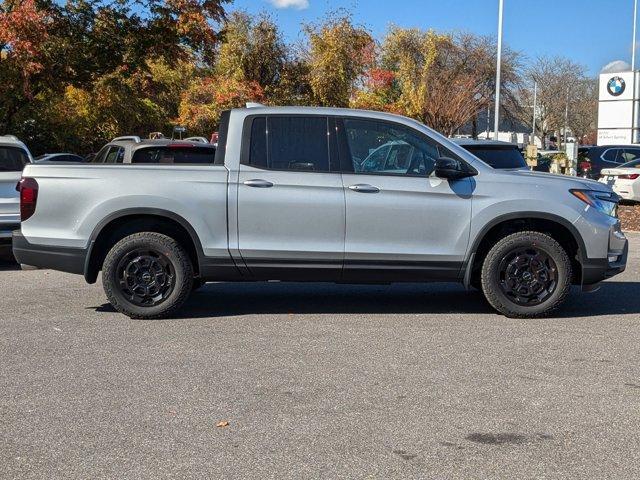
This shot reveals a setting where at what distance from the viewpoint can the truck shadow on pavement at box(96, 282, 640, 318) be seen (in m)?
8.30

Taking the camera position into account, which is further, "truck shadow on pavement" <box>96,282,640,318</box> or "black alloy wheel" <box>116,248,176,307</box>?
"truck shadow on pavement" <box>96,282,640,318</box>

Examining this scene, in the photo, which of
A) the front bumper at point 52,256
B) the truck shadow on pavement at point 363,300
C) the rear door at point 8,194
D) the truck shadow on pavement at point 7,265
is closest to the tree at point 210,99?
the truck shadow on pavement at point 7,265

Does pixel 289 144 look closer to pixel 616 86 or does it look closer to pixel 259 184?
pixel 259 184

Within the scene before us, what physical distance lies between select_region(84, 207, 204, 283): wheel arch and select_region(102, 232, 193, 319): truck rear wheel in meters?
0.15

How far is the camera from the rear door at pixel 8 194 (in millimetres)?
10719

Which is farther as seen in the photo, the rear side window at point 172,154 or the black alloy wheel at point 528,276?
the rear side window at point 172,154

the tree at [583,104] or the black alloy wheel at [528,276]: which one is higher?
the tree at [583,104]

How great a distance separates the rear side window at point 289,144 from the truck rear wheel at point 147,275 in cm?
112

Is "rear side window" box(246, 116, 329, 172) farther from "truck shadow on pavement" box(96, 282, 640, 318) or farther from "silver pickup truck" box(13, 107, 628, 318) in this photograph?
"truck shadow on pavement" box(96, 282, 640, 318)

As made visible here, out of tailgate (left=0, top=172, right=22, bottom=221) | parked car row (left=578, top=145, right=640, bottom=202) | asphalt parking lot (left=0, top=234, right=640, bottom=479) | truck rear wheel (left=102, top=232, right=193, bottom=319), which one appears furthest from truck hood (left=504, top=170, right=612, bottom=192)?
parked car row (left=578, top=145, right=640, bottom=202)

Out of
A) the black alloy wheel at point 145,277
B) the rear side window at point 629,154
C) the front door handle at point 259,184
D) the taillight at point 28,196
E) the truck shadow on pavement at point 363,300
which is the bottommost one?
the truck shadow on pavement at point 363,300

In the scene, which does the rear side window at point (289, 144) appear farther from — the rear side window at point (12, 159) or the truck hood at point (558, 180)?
the rear side window at point (12, 159)

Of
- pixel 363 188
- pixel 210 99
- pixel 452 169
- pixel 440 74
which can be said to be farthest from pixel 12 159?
pixel 440 74

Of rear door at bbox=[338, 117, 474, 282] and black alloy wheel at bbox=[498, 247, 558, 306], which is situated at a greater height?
rear door at bbox=[338, 117, 474, 282]
